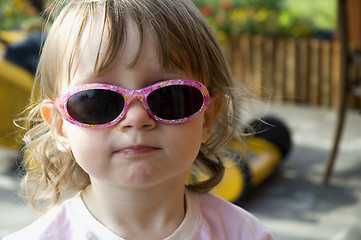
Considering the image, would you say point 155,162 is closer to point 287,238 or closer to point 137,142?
point 137,142

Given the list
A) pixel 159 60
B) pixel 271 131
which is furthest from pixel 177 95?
pixel 271 131

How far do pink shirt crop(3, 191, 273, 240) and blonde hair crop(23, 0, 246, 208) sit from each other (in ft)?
0.25

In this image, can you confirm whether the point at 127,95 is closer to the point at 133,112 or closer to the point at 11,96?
the point at 133,112

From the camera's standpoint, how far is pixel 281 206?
342cm

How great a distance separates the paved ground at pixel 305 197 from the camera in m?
3.16

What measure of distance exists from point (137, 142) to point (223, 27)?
4.75m

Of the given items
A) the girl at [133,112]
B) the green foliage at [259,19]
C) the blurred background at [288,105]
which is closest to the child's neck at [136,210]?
the girl at [133,112]

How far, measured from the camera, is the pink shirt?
4.55 ft

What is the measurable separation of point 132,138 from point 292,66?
443cm

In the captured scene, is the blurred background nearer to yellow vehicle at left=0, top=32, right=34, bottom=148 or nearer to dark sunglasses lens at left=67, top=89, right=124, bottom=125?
yellow vehicle at left=0, top=32, right=34, bottom=148

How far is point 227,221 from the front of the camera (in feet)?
5.04

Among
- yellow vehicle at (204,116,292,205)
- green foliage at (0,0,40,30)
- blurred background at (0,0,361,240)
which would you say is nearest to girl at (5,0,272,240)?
blurred background at (0,0,361,240)

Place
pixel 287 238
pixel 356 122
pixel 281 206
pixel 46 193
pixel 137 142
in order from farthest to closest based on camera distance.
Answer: pixel 356 122
pixel 281 206
pixel 287 238
pixel 46 193
pixel 137 142

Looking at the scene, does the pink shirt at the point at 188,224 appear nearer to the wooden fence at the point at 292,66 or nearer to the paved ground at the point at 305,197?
the paved ground at the point at 305,197
